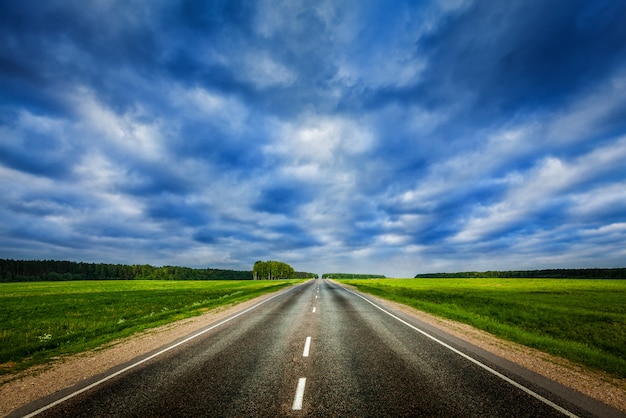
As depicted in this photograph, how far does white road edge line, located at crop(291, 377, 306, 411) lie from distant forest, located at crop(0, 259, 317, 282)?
167 metres

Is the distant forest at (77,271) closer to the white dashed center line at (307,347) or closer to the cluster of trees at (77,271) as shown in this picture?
the cluster of trees at (77,271)

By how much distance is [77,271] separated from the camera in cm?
14450

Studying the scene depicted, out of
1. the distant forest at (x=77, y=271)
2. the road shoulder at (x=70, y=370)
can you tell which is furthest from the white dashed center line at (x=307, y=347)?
the distant forest at (x=77, y=271)

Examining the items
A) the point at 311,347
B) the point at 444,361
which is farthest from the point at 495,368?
the point at 311,347

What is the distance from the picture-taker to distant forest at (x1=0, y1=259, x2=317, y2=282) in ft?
411

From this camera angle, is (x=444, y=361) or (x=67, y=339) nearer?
(x=444, y=361)

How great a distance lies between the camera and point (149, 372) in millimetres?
7004

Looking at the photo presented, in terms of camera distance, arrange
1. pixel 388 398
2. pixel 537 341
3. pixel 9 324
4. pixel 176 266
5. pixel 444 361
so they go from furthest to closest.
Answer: pixel 176 266 → pixel 9 324 → pixel 537 341 → pixel 444 361 → pixel 388 398

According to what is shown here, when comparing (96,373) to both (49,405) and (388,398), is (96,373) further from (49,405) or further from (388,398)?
(388,398)

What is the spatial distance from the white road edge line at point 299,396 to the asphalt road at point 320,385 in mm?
19

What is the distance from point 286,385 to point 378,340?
502 centimetres

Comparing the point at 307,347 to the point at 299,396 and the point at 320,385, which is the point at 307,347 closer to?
the point at 320,385

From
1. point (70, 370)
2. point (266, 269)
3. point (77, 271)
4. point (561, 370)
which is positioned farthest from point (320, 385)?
point (77, 271)

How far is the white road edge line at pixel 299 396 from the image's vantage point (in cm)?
491
